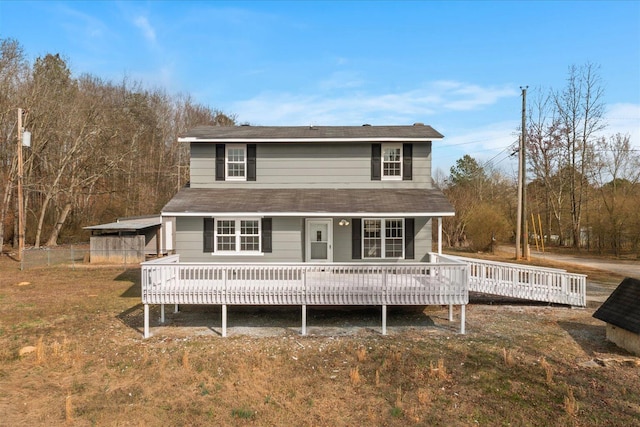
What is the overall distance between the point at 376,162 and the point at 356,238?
3.08 metres

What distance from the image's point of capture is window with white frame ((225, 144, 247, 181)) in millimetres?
13516

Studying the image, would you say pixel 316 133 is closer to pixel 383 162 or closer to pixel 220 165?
pixel 383 162

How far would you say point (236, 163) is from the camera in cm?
1359

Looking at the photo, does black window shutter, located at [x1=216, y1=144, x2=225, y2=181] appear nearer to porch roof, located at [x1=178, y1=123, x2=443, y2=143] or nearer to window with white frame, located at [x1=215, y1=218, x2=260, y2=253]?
porch roof, located at [x1=178, y1=123, x2=443, y2=143]

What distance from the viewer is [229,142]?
43.7 ft

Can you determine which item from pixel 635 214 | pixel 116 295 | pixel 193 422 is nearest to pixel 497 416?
pixel 193 422

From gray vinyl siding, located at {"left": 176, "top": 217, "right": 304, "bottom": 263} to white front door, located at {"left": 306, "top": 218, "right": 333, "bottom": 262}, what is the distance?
38 centimetres

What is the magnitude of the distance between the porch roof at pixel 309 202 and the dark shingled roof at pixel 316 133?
1.90m

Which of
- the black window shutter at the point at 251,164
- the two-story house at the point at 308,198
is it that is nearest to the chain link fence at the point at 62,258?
the two-story house at the point at 308,198

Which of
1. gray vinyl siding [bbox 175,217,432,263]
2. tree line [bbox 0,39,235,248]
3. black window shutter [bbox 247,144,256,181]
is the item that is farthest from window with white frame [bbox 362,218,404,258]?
tree line [bbox 0,39,235,248]

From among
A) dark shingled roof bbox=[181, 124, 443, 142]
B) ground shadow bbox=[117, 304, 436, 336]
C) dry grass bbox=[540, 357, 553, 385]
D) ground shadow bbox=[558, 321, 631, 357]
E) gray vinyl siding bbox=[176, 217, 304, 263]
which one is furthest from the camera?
dark shingled roof bbox=[181, 124, 443, 142]

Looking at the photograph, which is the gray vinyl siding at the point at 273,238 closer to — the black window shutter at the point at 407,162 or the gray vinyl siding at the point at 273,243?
the gray vinyl siding at the point at 273,243

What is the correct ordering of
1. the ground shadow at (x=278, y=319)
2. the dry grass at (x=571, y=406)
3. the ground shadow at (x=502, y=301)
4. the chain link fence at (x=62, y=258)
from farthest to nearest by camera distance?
the chain link fence at (x=62, y=258) < the ground shadow at (x=502, y=301) < the ground shadow at (x=278, y=319) < the dry grass at (x=571, y=406)

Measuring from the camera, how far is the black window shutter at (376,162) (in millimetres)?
13344
